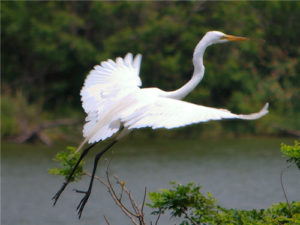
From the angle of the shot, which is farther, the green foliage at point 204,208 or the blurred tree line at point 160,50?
the blurred tree line at point 160,50

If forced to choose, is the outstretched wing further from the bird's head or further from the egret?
the bird's head

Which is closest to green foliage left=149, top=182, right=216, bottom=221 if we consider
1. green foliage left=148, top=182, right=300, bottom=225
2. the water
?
green foliage left=148, top=182, right=300, bottom=225

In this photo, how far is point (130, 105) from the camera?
4395mm

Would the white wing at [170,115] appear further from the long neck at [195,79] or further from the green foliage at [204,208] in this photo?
the green foliage at [204,208]

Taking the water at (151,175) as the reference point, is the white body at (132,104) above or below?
below

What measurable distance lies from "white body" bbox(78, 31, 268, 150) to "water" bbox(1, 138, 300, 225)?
2346 millimetres

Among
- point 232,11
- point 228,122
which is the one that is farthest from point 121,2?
point 228,122

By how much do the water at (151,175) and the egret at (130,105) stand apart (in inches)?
92.9

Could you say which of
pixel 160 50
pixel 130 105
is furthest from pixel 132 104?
pixel 160 50

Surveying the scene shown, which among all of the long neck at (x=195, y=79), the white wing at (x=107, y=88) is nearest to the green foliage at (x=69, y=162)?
the white wing at (x=107, y=88)

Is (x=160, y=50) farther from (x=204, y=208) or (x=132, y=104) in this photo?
(x=204, y=208)

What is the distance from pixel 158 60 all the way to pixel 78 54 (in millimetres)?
2172

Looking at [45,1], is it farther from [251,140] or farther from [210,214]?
[210,214]

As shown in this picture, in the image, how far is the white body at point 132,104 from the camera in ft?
12.5
